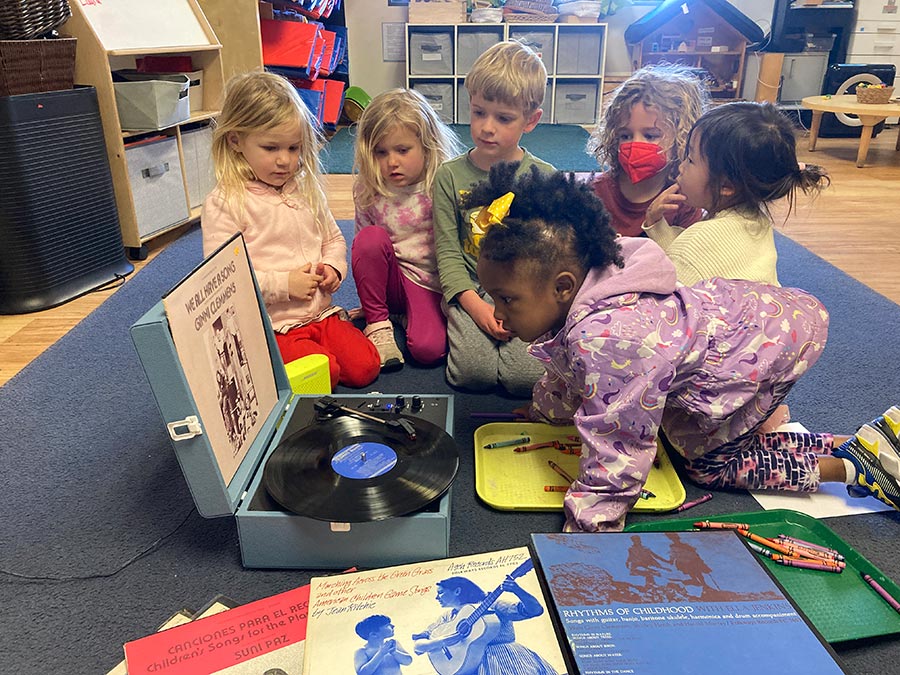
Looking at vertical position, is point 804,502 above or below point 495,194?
below

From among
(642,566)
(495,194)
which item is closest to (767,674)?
(642,566)

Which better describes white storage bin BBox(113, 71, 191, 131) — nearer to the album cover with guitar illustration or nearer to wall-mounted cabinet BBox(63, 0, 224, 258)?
wall-mounted cabinet BBox(63, 0, 224, 258)

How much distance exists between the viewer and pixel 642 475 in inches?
41.1

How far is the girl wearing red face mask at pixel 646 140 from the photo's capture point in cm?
161

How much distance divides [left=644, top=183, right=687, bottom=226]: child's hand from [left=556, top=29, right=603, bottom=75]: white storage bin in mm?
3666

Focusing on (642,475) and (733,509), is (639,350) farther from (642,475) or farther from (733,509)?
(733,509)

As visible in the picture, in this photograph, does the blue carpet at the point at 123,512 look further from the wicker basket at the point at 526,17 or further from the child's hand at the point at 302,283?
the wicker basket at the point at 526,17

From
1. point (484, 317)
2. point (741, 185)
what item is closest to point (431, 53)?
point (484, 317)

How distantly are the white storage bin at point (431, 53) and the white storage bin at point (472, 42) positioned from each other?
7 centimetres

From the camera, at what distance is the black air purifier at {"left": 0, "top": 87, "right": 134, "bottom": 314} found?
6.07 feet

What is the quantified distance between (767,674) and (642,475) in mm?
344

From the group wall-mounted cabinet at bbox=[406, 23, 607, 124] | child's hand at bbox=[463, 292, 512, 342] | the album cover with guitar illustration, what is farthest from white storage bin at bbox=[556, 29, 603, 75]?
the album cover with guitar illustration

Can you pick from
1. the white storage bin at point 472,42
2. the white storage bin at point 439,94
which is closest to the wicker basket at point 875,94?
the white storage bin at point 472,42

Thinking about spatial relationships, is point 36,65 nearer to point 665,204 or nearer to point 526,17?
point 665,204
